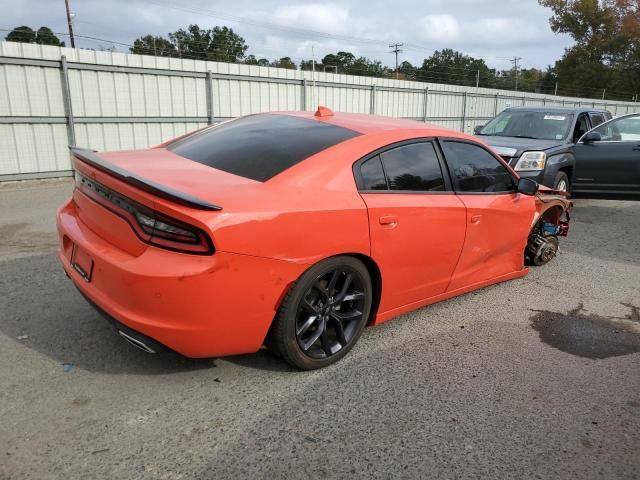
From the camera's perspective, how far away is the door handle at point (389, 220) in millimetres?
3223

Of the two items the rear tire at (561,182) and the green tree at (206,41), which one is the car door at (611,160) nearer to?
the rear tire at (561,182)

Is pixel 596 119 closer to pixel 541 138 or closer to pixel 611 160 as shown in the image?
pixel 611 160

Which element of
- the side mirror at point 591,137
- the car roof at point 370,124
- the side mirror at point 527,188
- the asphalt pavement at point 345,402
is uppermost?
the car roof at point 370,124

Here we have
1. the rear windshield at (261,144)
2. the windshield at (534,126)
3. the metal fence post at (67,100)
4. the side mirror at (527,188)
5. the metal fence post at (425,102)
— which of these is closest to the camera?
the rear windshield at (261,144)

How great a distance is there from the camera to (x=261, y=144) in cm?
343

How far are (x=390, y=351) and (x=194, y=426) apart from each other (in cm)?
145

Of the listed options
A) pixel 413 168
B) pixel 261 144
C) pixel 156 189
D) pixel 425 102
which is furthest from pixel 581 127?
pixel 425 102

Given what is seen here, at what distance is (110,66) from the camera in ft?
34.6

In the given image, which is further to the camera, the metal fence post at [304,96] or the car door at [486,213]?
the metal fence post at [304,96]

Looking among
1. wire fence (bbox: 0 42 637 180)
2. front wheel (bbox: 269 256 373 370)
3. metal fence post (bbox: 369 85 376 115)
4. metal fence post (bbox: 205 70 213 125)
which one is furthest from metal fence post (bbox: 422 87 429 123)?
front wheel (bbox: 269 256 373 370)

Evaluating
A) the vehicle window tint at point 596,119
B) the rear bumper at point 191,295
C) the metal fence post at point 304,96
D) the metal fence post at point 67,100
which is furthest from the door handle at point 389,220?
the metal fence post at point 304,96

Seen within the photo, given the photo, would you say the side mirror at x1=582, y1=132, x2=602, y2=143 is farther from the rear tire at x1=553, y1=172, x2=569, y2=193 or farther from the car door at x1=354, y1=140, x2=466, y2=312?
the car door at x1=354, y1=140, x2=466, y2=312

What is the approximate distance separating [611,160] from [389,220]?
6715 mm

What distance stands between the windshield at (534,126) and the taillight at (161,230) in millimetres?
7695
